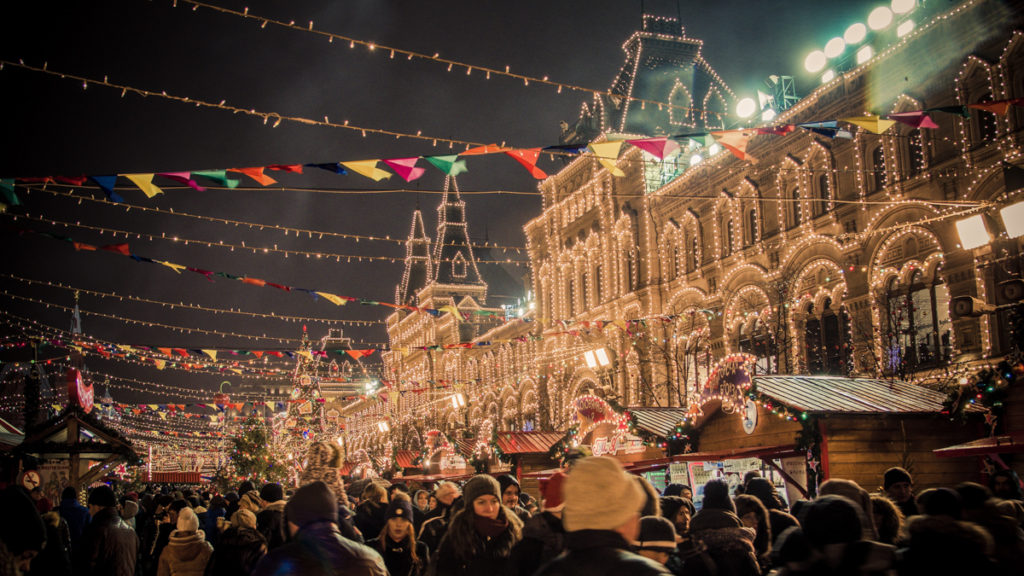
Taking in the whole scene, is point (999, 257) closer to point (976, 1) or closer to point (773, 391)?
point (976, 1)

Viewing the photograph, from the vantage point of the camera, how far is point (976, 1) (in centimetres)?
1733

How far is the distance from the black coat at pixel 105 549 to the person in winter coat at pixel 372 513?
2.19m

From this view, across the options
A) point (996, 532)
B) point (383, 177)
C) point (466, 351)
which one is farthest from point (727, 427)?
point (466, 351)

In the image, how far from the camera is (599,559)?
10.3 feet

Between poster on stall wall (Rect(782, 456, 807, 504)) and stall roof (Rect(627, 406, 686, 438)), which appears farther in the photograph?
stall roof (Rect(627, 406, 686, 438))

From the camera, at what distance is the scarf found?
5543mm

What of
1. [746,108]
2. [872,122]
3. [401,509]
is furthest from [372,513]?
[746,108]

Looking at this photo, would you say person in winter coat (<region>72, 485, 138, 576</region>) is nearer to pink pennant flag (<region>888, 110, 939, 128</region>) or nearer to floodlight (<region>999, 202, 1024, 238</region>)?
pink pennant flag (<region>888, 110, 939, 128</region>)

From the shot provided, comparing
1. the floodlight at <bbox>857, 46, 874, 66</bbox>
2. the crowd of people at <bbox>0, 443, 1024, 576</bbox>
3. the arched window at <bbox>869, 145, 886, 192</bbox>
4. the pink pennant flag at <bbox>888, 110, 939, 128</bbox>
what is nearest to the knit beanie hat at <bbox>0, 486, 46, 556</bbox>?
the crowd of people at <bbox>0, 443, 1024, 576</bbox>

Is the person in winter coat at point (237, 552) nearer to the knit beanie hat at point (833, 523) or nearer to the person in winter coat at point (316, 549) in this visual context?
the person in winter coat at point (316, 549)

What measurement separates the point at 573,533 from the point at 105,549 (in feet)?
19.6

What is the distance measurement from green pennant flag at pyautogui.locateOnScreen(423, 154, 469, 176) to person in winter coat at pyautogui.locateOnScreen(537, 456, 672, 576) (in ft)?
29.8

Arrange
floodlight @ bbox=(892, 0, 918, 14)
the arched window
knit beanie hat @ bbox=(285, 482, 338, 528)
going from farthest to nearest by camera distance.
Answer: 1. the arched window
2. floodlight @ bbox=(892, 0, 918, 14)
3. knit beanie hat @ bbox=(285, 482, 338, 528)

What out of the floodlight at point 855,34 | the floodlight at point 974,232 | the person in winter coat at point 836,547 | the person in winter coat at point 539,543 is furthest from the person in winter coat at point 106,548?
the floodlight at point 855,34
